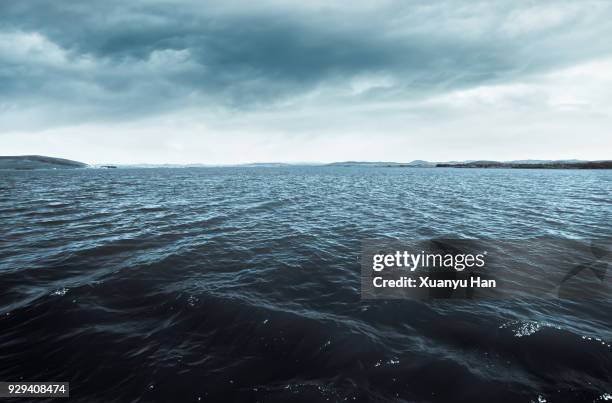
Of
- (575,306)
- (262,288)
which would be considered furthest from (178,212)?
(575,306)

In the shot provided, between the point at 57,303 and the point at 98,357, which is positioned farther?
the point at 57,303

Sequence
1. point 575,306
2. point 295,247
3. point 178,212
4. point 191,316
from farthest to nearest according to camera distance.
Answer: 1. point 178,212
2. point 295,247
3. point 575,306
4. point 191,316

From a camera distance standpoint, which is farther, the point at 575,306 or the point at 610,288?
the point at 610,288

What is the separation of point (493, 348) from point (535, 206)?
3216 cm

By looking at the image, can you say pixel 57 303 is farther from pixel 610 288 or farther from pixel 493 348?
pixel 610 288

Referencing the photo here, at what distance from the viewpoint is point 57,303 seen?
9.49 metres

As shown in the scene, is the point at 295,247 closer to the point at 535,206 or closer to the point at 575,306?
the point at 575,306

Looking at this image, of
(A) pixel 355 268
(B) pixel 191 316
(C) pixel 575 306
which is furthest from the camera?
(A) pixel 355 268

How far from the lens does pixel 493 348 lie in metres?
7.61

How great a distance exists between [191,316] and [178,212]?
20537 millimetres

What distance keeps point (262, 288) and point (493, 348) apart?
811cm

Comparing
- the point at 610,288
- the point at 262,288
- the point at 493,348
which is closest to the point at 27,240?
the point at 262,288

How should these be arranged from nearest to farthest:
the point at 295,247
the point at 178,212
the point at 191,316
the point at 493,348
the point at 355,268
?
the point at 493,348 < the point at 191,316 < the point at 355,268 < the point at 295,247 < the point at 178,212

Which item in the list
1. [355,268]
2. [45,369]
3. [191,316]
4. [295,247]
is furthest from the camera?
[295,247]
